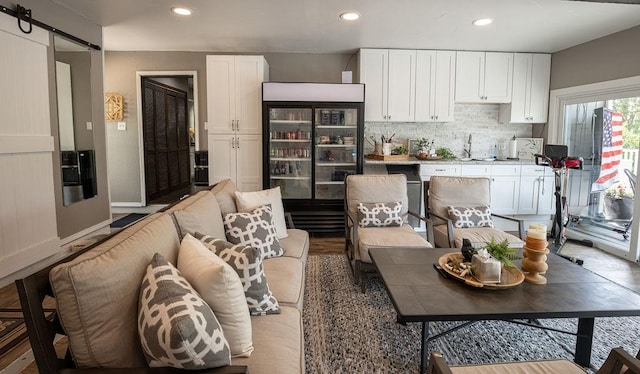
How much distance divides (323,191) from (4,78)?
3330mm

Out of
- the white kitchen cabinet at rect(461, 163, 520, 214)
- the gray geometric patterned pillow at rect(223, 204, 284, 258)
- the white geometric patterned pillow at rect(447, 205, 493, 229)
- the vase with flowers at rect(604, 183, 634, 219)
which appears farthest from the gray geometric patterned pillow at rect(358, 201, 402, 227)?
the vase with flowers at rect(604, 183, 634, 219)

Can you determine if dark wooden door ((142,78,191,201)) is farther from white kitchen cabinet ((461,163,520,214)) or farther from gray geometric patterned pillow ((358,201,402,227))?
white kitchen cabinet ((461,163,520,214))

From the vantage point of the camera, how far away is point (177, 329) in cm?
109

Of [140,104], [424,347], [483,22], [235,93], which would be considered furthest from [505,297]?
[140,104]

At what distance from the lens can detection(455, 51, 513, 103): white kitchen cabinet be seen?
16.6 feet

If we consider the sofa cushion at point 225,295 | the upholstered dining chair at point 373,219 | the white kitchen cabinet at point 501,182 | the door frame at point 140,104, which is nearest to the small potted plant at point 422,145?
the white kitchen cabinet at point 501,182

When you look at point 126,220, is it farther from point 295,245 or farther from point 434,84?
point 434,84

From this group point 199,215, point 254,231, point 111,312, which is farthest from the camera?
point 254,231

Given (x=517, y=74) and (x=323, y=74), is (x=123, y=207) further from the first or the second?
(x=517, y=74)

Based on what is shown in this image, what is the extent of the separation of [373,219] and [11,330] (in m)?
2.66

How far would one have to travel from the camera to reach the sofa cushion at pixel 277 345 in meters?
1.36

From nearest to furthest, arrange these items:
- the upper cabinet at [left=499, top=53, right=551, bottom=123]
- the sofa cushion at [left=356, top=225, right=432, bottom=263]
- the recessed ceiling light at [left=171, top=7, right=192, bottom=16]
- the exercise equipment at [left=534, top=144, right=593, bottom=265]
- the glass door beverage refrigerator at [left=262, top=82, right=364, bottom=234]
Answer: the sofa cushion at [left=356, top=225, right=432, bottom=263] → the recessed ceiling light at [left=171, top=7, right=192, bottom=16] → the exercise equipment at [left=534, top=144, right=593, bottom=265] → the glass door beverage refrigerator at [left=262, top=82, right=364, bottom=234] → the upper cabinet at [left=499, top=53, right=551, bottom=123]

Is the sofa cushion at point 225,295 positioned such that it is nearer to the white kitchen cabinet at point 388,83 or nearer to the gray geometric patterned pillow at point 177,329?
the gray geometric patterned pillow at point 177,329

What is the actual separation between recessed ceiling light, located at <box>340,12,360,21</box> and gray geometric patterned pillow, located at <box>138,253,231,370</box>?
126 inches
